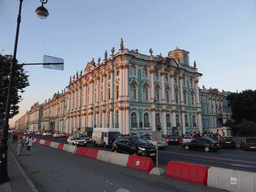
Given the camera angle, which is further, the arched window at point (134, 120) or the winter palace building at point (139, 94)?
the winter palace building at point (139, 94)

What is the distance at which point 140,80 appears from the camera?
127 feet

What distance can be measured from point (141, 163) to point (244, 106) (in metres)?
46.0

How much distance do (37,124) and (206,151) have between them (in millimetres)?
130951

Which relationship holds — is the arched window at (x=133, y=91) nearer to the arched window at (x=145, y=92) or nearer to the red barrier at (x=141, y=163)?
the arched window at (x=145, y=92)

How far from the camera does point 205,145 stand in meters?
19.5

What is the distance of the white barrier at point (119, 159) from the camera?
1181cm

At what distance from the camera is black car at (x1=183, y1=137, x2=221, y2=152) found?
61.9ft

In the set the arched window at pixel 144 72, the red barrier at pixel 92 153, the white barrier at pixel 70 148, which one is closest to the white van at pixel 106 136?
the white barrier at pixel 70 148

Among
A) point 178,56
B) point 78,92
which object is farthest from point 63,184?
point 78,92

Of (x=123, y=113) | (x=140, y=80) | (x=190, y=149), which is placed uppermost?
(x=140, y=80)

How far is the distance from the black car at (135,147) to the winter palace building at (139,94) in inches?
741

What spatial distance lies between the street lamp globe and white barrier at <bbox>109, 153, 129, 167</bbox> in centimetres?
930

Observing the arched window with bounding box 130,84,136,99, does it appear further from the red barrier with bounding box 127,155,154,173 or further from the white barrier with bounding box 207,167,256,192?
the white barrier with bounding box 207,167,256,192

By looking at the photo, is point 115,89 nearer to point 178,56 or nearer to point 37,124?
point 178,56
